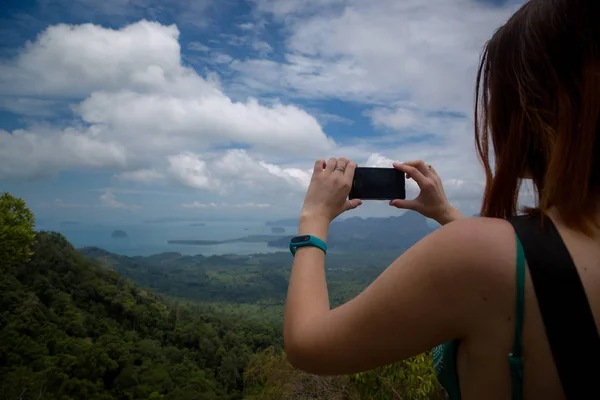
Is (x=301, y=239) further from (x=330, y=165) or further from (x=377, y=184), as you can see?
(x=377, y=184)

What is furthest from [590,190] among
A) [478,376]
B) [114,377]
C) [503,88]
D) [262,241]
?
[262,241]

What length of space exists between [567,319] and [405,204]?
2.52 ft

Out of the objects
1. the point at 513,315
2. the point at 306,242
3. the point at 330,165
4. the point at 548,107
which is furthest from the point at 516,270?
the point at 330,165

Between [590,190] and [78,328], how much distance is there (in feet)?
97.2

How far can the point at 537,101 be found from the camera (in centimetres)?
73

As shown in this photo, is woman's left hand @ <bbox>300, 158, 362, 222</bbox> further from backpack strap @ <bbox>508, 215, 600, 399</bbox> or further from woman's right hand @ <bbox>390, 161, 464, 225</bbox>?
backpack strap @ <bbox>508, 215, 600, 399</bbox>

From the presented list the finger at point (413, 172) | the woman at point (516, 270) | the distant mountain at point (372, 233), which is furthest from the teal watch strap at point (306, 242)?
the distant mountain at point (372, 233)

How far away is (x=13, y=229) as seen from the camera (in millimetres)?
16156

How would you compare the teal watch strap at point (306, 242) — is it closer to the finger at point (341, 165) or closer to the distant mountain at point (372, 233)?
the finger at point (341, 165)

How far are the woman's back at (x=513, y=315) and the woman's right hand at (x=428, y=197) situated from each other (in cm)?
64

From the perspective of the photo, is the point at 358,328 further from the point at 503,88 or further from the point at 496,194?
the point at 503,88

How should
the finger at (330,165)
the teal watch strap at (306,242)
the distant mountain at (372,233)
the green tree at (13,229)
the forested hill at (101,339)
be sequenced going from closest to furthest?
the teal watch strap at (306,242)
the finger at (330,165)
the green tree at (13,229)
the forested hill at (101,339)
the distant mountain at (372,233)

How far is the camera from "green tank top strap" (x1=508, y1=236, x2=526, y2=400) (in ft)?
2.00

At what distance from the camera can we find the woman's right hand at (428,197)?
130cm
